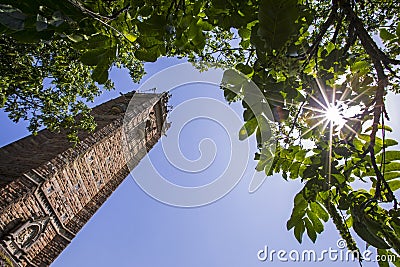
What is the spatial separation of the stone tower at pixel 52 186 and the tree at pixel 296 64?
38.5 feet

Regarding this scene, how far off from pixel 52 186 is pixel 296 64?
1518cm

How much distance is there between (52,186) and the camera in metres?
14.2

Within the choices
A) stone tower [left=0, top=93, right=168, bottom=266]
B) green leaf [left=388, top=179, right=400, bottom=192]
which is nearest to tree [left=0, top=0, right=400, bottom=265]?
green leaf [left=388, top=179, right=400, bottom=192]

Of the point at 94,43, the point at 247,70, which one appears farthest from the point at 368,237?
the point at 94,43

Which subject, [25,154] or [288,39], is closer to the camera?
[288,39]

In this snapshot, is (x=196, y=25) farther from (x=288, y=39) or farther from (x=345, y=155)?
(x=345, y=155)

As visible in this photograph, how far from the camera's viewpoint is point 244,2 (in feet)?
5.41

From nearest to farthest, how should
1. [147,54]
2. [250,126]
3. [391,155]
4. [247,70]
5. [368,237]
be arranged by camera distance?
[368,237]
[147,54]
[247,70]
[250,126]
[391,155]

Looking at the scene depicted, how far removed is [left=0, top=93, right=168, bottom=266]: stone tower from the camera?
12.1 metres

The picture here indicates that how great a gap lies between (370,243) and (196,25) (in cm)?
144

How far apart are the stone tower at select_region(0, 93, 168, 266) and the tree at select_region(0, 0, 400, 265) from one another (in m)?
11.7

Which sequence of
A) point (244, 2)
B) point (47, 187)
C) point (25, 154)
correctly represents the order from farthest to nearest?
point (25, 154)
point (47, 187)
point (244, 2)

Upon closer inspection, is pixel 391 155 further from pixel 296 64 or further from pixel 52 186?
pixel 52 186

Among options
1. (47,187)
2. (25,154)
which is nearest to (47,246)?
(47,187)
